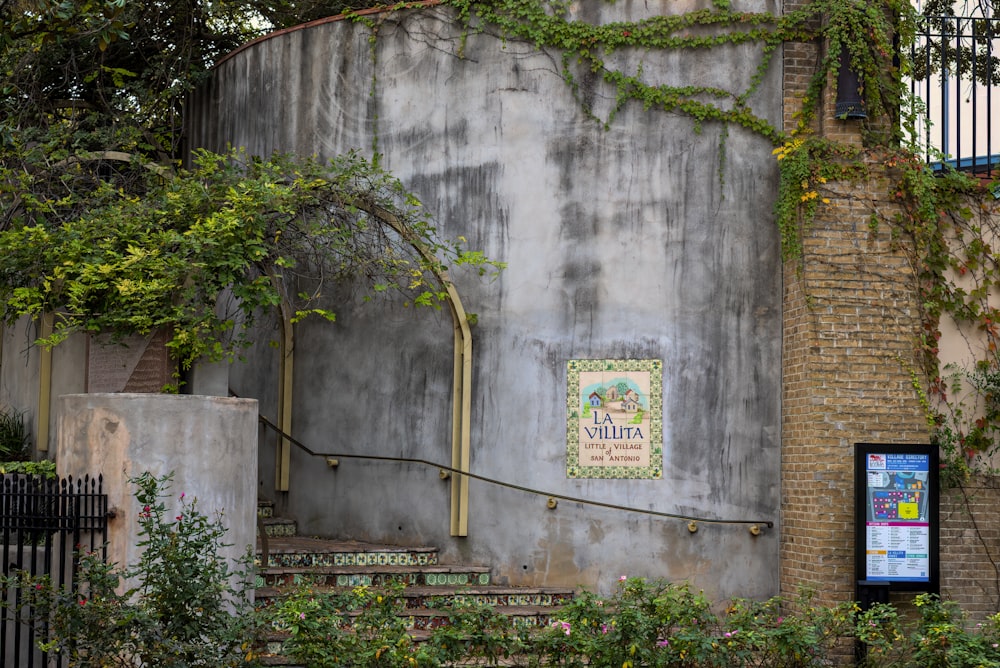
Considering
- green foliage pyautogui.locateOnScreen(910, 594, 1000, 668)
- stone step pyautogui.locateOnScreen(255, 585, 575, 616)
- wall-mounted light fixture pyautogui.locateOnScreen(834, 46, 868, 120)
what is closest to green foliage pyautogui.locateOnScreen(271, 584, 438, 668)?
stone step pyautogui.locateOnScreen(255, 585, 575, 616)

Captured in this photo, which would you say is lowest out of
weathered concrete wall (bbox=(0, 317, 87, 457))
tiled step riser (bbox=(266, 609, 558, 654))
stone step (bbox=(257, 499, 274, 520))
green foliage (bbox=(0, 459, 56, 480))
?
tiled step riser (bbox=(266, 609, 558, 654))

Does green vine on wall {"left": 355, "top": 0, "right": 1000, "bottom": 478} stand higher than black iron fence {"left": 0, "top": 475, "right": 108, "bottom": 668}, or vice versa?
green vine on wall {"left": 355, "top": 0, "right": 1000, "bottom": 478}

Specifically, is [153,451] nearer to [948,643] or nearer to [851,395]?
[948,643]

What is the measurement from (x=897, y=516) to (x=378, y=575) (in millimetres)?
4108

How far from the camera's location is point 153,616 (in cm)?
665

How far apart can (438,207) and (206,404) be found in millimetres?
3191

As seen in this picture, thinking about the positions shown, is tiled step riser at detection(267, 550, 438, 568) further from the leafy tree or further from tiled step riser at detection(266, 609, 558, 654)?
the leafy tree

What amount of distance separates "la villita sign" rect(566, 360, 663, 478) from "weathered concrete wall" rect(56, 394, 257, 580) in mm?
3036

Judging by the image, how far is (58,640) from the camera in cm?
669

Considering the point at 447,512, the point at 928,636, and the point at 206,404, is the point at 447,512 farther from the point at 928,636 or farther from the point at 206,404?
the point at 928,636

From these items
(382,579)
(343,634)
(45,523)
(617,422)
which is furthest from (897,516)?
(45,523)

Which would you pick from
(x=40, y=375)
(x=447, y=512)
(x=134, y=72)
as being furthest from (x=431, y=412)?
(x=134, y=72)

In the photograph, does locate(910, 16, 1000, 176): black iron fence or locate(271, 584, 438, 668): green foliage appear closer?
locate(271, 584, 438, 668): green foliage

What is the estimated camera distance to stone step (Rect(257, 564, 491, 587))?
9.53 m
